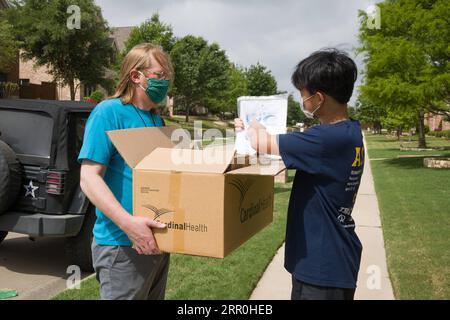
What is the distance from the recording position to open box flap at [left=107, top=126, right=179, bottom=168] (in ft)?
6.40

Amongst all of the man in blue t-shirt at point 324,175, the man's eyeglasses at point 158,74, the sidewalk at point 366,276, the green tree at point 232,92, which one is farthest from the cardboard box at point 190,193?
the green tree at point 232,92

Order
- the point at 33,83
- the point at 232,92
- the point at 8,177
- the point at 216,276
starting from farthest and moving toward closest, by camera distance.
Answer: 1. the point at 232,92
2. the point at 33,83
3. the point at 216,276
4. the point at 8,177

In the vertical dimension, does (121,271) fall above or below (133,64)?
below

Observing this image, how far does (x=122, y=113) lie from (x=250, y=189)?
2.42 feet

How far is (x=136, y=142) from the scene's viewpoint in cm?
205

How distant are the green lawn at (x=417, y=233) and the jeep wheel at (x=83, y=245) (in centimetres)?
311

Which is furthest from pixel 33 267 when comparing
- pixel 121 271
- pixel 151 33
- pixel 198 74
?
pixel 198 74

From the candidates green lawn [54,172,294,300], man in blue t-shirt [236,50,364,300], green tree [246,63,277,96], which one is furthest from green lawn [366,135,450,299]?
green tree [246,63,277,96]

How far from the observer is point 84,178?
2.00 m

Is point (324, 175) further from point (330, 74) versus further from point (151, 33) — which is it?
point (151, 33)

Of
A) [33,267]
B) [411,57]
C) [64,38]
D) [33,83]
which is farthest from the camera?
[33,83]

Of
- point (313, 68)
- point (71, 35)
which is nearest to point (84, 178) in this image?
point (313, 68)

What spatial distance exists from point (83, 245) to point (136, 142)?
9.75 ft
